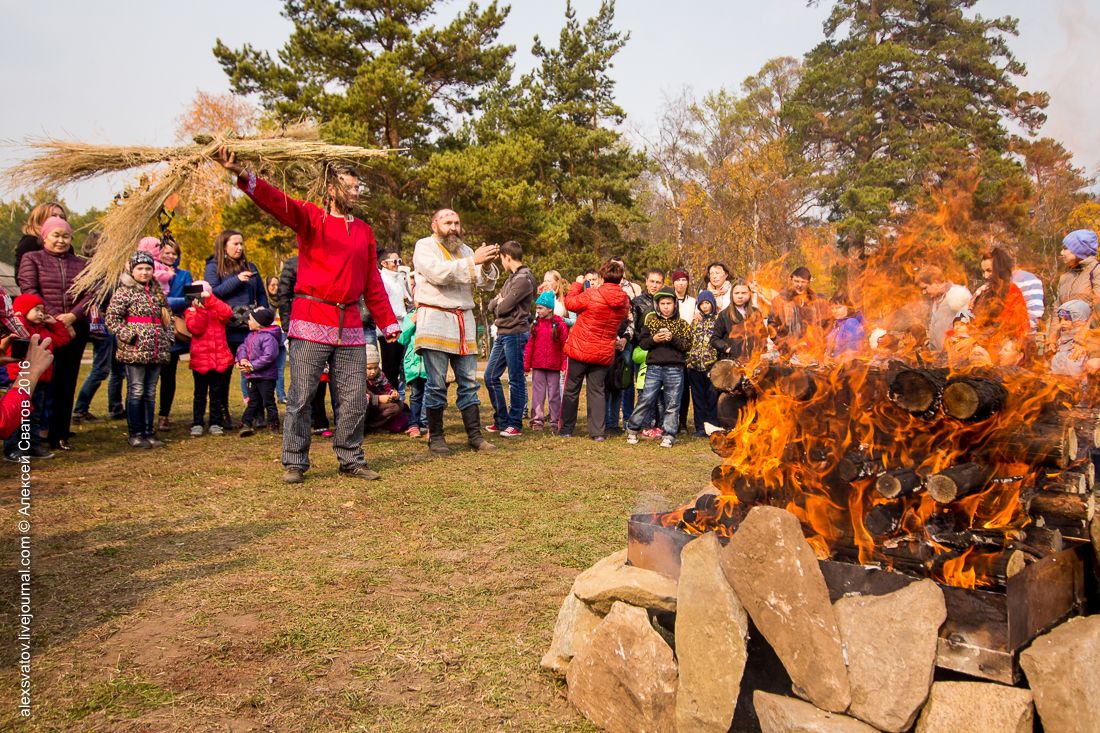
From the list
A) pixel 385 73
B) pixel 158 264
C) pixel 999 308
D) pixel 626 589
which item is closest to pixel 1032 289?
pixel 999 308

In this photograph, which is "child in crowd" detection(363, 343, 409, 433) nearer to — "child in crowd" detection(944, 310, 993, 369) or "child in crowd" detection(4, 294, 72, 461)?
"child in crowd" detection(4, 294, 72, 461)

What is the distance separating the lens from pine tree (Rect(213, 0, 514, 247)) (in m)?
22.6

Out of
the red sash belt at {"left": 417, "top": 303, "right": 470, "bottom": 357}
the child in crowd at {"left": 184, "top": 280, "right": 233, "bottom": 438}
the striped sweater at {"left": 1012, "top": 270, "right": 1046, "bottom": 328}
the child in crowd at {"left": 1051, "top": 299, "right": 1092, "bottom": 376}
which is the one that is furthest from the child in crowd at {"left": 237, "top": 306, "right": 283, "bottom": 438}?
the child in crowd at {"left": 1051, "top": 299, "right": 1092, "bottom": 376}

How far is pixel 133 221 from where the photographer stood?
5.62 meters

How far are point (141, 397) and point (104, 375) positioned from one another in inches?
93.4

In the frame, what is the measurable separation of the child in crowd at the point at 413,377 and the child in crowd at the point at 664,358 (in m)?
2.57

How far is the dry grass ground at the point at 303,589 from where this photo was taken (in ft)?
9.69

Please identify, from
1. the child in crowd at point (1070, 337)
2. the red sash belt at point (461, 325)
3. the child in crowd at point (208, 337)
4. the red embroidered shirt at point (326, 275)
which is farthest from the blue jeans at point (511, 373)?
the child in crowd at point (1070, 337)

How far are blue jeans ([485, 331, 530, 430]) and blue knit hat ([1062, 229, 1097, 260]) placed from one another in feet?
18.7

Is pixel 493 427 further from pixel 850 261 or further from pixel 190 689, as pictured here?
pixel 190 689

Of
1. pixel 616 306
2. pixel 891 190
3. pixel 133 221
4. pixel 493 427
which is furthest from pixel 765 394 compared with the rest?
pixel 891 190

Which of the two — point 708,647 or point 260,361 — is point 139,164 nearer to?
point 260,361

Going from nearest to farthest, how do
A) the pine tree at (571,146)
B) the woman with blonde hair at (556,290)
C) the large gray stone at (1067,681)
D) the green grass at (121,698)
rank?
the large gray stone at (1067,681), the green grass at (121,698), the woman with blonde hair at (556,290), the pine tree at (571,146)

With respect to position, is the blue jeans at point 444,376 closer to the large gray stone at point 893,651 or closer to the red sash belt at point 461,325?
the red sash belt at point 461,325
